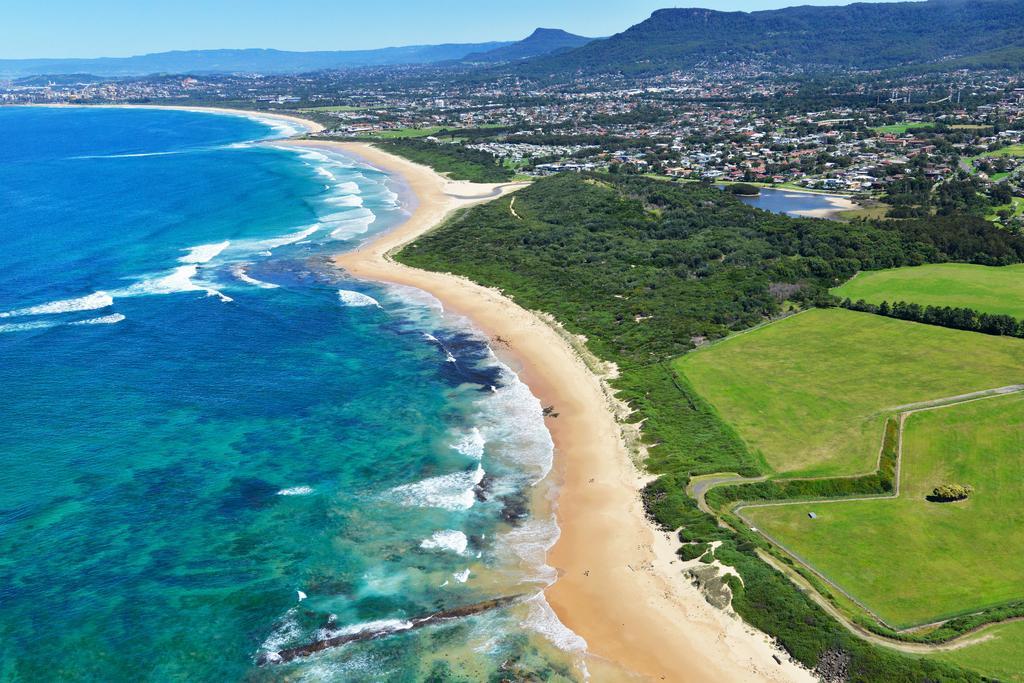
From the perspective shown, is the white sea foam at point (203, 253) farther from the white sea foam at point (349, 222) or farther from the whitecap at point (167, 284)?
the white sea foam at point (349, 222)

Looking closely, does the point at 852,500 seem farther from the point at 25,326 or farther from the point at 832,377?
the point at 25,326

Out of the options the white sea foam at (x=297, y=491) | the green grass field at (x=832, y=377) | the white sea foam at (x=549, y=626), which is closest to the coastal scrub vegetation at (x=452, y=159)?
the green grass field at (x=832, y=377)

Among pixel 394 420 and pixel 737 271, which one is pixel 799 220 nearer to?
pixel 737 271

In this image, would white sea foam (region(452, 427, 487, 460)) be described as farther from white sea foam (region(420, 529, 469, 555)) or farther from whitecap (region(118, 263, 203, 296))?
whitecap (region(118, 263, 203, 296))

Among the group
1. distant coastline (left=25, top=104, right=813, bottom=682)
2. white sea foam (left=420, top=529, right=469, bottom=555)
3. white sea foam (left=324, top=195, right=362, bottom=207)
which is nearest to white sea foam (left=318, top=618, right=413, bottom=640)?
white sea foam (left=420, top=529, right=469, bottom=555)

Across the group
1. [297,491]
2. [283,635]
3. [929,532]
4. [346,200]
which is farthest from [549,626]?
[346,200]

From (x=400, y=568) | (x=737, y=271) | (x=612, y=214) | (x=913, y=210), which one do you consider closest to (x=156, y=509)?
(x=400, y=568)
